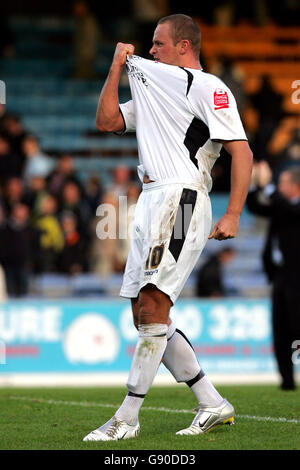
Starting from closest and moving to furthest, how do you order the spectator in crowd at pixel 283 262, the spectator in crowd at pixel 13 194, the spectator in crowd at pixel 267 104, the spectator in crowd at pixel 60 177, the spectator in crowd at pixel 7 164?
1. the spectator in crowd at pixel 283 262
2. the spectator in crowd at pixel 13 194
3. the spectator in crowd at pixel 60 177
4. the spectator in crowd at pixel 7 164
5. the spectator in crowd at pixel 267 104

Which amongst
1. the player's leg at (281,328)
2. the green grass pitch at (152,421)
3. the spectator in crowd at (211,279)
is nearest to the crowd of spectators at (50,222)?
the spectator in crowd at (211,279)

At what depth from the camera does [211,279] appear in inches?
638

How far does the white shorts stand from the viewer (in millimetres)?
5785

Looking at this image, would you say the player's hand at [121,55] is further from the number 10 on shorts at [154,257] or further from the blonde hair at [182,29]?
the number 10 on shorts at [154,257]

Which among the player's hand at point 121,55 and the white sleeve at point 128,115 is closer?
the player's hand at point 121,55

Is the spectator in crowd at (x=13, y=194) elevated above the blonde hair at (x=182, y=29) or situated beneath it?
situated beneath

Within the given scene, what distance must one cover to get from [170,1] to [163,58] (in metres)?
21.9

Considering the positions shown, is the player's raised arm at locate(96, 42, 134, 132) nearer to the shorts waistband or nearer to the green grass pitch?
the shorts waistband

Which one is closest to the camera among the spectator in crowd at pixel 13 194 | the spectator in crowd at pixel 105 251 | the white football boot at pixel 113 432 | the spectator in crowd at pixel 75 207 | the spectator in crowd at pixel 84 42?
the white football boot at pixel 113 432

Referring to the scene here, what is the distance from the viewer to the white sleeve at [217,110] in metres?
5.76

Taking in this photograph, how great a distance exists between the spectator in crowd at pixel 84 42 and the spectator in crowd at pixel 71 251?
7379mm

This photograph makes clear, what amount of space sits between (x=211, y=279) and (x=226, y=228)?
35.0 feet

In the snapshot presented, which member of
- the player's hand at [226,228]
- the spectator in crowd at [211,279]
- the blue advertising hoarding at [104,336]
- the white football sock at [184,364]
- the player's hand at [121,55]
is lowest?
the blue advertising hoarding at [104,336]

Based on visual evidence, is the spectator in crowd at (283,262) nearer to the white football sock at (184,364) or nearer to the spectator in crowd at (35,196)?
the white football sock at (184,364)
